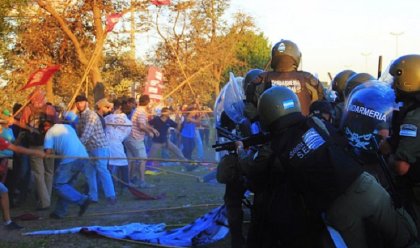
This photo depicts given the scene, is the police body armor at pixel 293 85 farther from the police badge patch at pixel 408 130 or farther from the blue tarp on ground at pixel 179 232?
the police badge patch at pixel 408 130

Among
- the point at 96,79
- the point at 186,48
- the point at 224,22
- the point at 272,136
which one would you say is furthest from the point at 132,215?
the point at 224,22

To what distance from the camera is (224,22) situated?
30.9 m

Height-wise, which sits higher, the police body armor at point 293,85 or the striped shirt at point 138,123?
the police body armor at point 293,85

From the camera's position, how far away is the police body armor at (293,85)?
530cm

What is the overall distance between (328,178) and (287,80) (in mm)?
2324

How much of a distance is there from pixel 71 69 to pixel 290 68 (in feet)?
49.7

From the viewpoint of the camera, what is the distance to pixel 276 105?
3.35 m

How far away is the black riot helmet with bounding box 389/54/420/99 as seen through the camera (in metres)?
3.60

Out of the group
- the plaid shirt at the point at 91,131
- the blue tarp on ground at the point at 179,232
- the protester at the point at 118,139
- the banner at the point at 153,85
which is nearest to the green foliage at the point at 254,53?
the banner at the point at 153,85

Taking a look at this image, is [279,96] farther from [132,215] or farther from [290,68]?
[132,215]

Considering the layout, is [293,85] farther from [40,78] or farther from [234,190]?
[40,78]

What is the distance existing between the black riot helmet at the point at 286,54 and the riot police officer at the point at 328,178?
202 cm

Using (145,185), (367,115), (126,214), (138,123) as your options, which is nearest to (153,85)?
(138,123)

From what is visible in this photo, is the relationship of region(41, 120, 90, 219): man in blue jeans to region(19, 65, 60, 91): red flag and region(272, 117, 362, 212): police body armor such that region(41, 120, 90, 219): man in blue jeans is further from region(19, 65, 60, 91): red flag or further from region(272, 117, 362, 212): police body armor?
region(272, 117, 362, 212): police body armor
